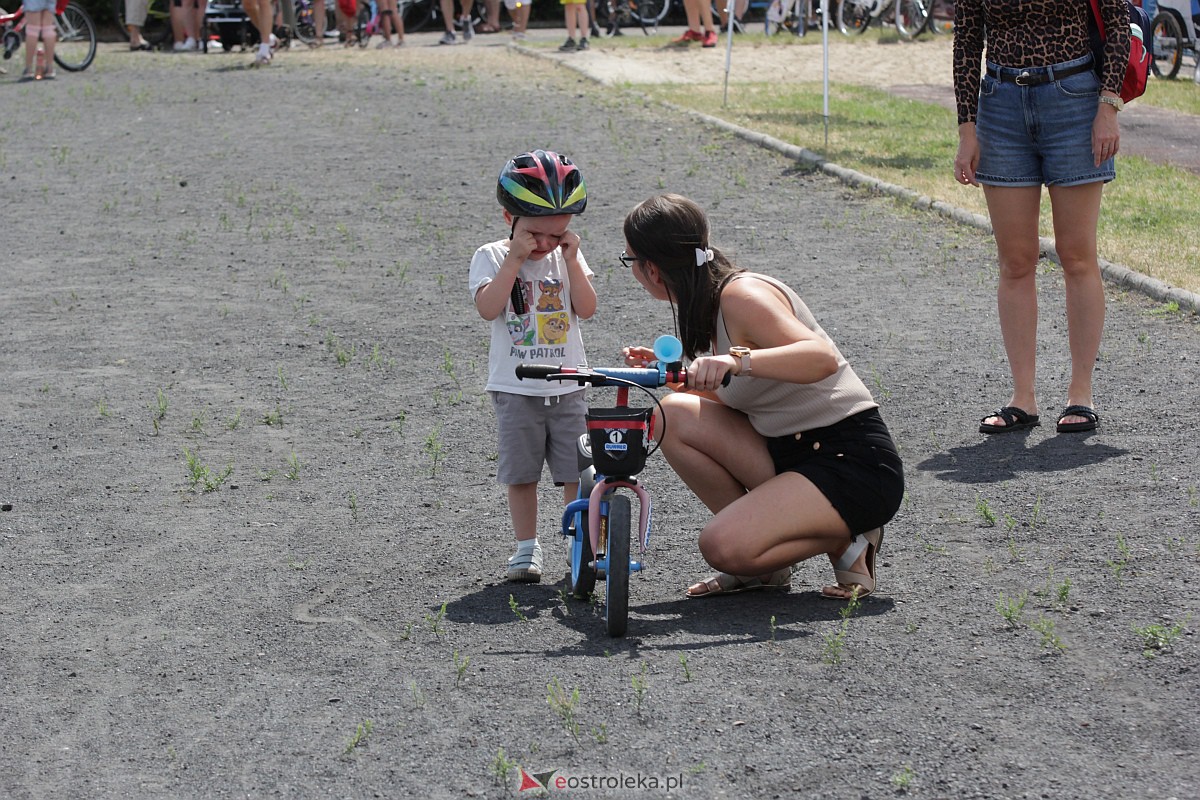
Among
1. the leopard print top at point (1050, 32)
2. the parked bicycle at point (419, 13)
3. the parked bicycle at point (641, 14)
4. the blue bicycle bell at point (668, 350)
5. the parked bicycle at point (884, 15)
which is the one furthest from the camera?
the parked bicycle at point (419, 13)

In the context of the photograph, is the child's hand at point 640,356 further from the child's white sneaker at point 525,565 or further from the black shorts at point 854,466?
the child's white sneaker at point 525,565

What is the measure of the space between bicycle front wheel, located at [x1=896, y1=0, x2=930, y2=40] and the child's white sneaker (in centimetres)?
1935

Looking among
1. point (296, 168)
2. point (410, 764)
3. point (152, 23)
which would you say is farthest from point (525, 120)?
point (152, 23)

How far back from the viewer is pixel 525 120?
15008 millimetres

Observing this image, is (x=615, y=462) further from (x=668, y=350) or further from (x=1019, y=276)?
(x=1019, y=276)

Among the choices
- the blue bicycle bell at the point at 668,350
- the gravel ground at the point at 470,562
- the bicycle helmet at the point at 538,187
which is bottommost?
the gravel ground at the point at 470,562

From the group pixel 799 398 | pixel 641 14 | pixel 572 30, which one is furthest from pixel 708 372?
pixel 641 14

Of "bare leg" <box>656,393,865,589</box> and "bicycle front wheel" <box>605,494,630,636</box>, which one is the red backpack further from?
"bicycle front wheel" <box>605,494,630,636</box>

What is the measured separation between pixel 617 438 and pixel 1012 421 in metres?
2.64

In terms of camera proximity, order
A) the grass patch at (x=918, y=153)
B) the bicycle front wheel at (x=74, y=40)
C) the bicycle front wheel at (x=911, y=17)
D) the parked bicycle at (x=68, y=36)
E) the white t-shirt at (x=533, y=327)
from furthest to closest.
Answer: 1. the bicycle front wheel at (x=911, y=17)
2. the bicycle front wheel at (x=74, y=40)
3. the parked bicycle at (x=68, y=36)
4. the grass patch at (x=918, y=153)
5. the white t-shirt at (x=533, y=327)

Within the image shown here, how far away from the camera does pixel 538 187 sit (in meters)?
4.47

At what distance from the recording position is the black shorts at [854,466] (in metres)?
4.56

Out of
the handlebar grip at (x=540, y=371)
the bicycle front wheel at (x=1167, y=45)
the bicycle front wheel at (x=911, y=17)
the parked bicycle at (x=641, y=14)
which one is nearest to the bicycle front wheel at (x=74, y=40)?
the parked bicycle at (x=641, y=14)

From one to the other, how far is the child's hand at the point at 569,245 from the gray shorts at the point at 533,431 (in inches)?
17.6
